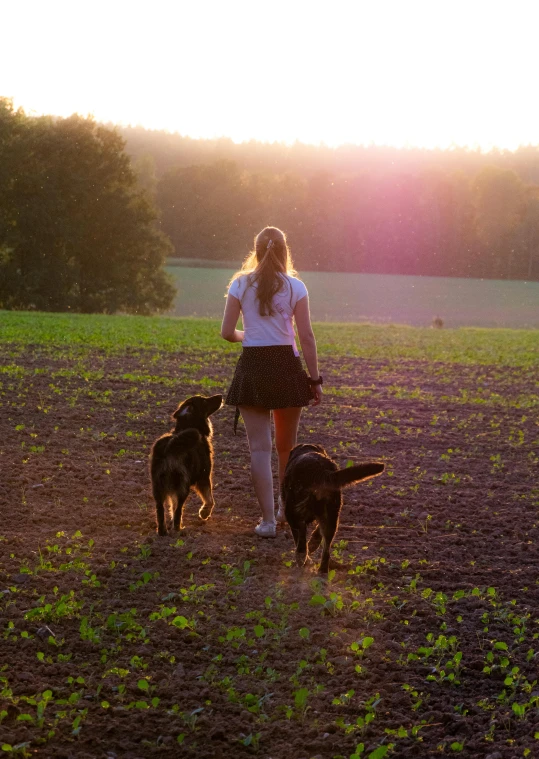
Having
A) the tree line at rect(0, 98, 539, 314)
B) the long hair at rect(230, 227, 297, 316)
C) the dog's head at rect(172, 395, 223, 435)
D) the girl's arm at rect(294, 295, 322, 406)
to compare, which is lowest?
the dog's head at rect(172, 395, 223, 435)

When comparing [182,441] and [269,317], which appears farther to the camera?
[182,441]

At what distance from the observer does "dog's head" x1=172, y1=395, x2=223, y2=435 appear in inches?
269

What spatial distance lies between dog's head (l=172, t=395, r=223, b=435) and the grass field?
34612 mm

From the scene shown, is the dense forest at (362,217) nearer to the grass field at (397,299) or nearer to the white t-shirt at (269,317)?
the grass field at (397,299)

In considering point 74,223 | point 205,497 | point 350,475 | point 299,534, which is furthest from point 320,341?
point 74,223

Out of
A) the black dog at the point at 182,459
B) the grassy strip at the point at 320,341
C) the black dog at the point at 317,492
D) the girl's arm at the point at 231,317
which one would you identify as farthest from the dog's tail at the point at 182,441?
the grassy strip at the point at 320,341

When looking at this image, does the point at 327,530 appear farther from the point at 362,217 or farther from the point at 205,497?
the point at 362,217

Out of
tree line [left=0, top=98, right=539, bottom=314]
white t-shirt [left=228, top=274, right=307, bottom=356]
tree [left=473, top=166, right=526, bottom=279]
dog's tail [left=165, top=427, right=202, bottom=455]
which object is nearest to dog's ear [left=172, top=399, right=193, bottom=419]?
dog's tail [left=165, top=427, right=202, bottom=455]

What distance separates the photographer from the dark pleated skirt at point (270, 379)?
6.53 m

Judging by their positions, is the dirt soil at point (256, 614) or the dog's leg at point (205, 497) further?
the dog's leg at point (205, 497)

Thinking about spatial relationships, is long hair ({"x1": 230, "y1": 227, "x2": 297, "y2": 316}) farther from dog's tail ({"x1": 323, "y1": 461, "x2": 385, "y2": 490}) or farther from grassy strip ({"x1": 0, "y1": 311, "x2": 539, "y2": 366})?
grassy strip ({"x1": 0, "y1": 311, "x2": 539, "y2": 366})

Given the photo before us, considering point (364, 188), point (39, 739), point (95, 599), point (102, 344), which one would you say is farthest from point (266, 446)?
point (364, 188)

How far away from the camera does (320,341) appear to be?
25047mm

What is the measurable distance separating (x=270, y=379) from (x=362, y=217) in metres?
86.6
